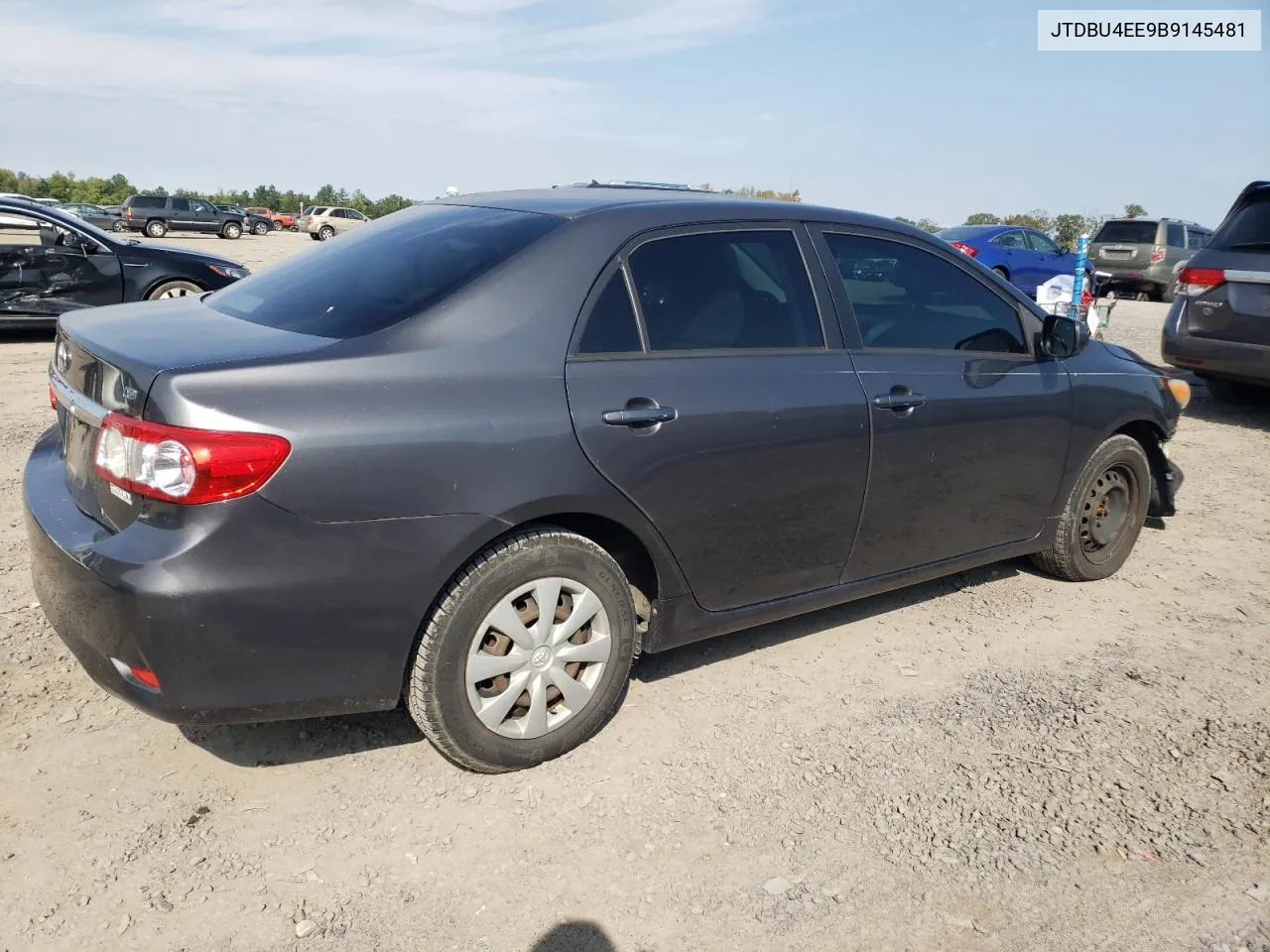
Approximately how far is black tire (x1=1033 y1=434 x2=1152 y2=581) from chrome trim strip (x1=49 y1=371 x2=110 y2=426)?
12.5 feet

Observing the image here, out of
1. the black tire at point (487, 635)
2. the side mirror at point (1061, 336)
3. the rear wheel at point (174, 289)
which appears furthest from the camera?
the rear wheel at point (174, 289)

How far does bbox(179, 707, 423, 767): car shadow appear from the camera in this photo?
121 inches

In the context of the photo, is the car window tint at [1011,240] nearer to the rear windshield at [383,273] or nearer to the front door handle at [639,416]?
the rear windshield at [383,273]

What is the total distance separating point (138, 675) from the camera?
8.29 ft

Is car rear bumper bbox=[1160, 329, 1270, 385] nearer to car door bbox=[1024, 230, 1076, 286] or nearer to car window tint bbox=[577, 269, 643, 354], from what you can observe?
car window tint bbox=[577, 269, 643, 354]

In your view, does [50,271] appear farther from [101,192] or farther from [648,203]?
[101,192]

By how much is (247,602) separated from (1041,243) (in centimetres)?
1983

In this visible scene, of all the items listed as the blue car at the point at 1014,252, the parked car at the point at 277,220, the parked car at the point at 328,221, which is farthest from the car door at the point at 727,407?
the parked car at the point at 277,220

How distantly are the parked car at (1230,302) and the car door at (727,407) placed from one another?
18.7ft

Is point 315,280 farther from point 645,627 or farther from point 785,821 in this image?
point 785,821

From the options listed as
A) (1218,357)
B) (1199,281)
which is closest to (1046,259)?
(1199,281)

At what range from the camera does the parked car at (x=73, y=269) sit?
9.79 meters

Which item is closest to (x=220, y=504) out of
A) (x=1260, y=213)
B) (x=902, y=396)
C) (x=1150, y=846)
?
(x=902, y=396)

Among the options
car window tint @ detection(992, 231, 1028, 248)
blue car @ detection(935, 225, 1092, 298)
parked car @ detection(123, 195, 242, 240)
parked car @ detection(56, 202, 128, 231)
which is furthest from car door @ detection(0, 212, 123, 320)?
parked car @ detection(123, 195, 242, 240)
